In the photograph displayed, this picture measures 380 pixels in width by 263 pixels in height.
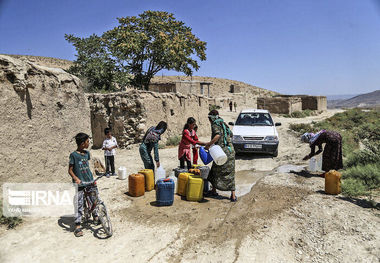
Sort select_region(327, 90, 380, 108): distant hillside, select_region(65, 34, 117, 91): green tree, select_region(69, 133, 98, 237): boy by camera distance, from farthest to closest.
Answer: select_region(327, 90, 380, 108): distant hillside, select_region(65, 34, 117, 91): green tree, select_region(69, 133, 98, 237): boy

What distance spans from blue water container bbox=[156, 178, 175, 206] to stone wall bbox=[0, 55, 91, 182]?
1.98 metres

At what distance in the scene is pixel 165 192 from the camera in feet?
16.3

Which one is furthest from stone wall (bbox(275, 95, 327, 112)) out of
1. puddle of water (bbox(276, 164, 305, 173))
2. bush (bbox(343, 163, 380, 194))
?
bush (bbox(343, 163, 380, 194))

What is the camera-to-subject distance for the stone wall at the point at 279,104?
950 inches

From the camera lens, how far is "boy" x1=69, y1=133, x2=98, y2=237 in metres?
3.88

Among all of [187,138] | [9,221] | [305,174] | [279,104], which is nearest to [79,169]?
[9,221]

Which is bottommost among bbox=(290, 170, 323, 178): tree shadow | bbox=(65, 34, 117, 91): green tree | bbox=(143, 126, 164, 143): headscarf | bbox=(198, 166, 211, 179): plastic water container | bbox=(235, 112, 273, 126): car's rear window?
bbox=(290, 170, 323, 178): tree shadow

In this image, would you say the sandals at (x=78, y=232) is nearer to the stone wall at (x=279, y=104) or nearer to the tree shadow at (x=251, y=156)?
the tree shadow at (x=251, y=156)

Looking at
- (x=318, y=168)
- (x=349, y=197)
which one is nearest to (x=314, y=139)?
(x=318, y=168)

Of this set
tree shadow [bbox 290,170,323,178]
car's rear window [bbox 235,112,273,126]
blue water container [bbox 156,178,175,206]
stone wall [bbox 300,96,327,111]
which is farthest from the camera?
stone wall [bbox 300,96,327,111]

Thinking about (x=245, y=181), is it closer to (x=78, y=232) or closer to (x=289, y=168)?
(x=289, y=168)

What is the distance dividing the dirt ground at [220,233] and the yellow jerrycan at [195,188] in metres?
0.14

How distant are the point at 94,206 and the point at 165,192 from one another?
4.11 ft

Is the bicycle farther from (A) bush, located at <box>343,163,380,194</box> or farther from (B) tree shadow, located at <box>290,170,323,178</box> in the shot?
(B) tree shadow, located at <box>290,170,323,178</box>
